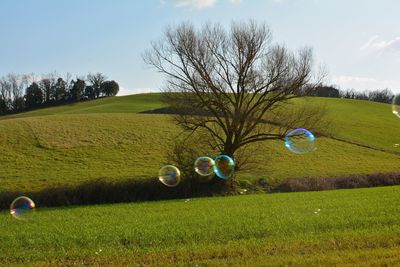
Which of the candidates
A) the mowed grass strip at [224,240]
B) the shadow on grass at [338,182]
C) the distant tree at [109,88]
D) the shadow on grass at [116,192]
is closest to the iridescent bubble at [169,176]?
the shadow on grass at [116,192]

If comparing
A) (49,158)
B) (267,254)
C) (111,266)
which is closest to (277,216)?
(267,254)

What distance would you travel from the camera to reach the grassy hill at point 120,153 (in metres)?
38.1

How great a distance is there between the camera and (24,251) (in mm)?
11477

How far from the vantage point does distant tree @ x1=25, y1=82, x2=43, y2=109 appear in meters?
132

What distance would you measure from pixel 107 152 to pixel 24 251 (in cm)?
3590

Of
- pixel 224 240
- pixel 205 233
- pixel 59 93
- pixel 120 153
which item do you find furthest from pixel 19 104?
pixel 224 240

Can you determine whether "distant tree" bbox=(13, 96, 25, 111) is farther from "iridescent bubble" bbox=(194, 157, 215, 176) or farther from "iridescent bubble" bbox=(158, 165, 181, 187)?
"iridescent bubble" bbox=(194, 157, 215, 176)

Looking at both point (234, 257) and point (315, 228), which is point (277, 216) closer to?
point (315, 228)

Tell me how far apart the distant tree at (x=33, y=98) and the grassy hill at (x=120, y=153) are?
70.6 metres

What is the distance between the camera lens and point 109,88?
494 feet

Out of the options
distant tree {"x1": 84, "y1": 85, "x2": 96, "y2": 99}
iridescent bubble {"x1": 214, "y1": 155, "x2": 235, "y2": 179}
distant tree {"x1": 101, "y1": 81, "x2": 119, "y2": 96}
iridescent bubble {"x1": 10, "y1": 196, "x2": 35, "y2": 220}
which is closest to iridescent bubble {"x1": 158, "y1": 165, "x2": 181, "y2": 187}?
iridescent bubble {"x1": 214, "y1": 155, "x2": 235, "y2": 179}

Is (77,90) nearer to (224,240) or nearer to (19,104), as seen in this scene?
(19,104)

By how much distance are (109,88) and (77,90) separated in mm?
13178

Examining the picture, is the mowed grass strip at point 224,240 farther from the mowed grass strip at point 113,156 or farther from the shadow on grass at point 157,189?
the mowed grass strip at point 113,156
